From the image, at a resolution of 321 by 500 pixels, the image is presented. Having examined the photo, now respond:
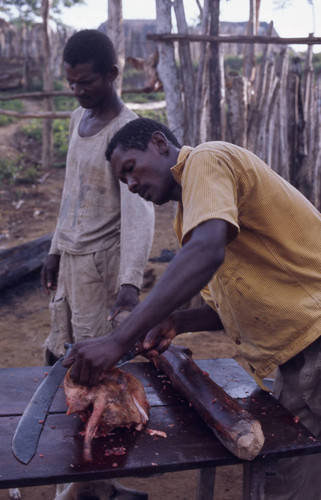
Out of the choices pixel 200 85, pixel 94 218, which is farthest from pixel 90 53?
pixel 200 85

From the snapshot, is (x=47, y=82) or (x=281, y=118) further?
(x=47, y=82)

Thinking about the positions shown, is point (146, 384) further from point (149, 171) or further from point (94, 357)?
point (149, 171)

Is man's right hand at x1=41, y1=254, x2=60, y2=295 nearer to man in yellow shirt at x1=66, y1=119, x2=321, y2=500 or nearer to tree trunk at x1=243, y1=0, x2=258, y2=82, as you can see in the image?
man in yellow shirt at x1=66, y1=119, x2=321, y2=500

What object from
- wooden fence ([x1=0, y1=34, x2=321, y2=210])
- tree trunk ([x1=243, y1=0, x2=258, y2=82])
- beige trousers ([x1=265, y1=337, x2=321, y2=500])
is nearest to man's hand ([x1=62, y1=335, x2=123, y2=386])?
beige trousers ([x1=265, y1=337, x2=321, y2=500])

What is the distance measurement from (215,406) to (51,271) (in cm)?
174

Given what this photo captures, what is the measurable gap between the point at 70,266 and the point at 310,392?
1531 mm

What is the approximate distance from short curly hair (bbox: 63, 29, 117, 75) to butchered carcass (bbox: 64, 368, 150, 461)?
1.62 meters

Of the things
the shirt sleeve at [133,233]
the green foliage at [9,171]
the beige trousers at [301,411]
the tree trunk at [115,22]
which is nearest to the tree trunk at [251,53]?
the tree trunk at [115,22]

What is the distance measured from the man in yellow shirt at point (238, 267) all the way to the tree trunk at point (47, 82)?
30.0ft

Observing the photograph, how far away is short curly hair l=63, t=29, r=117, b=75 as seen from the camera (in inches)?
113

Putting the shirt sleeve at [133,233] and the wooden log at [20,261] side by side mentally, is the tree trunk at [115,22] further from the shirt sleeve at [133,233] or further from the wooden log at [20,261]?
the shirt sleeve at [133,233]

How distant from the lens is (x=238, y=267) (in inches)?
83.3

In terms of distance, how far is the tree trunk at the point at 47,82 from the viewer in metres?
10.3

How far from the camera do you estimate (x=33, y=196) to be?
11180 mm
